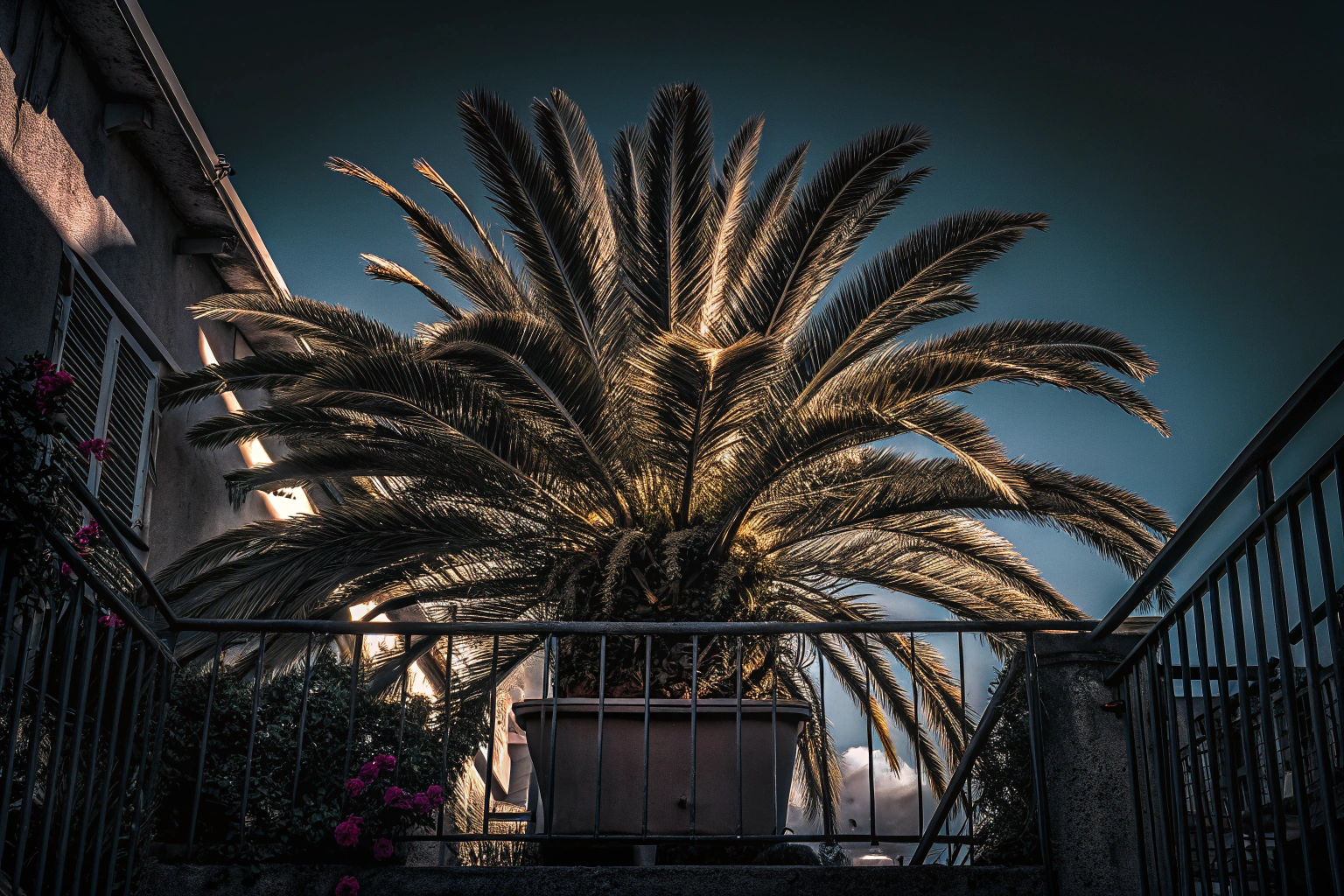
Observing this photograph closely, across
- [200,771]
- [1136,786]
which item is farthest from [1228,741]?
[200,771]

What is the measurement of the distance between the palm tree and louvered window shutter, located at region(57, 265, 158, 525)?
33cm

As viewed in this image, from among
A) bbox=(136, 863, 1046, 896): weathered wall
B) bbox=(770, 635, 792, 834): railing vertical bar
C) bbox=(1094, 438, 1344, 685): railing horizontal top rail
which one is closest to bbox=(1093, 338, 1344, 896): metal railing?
bbox=(1094, 438, 1344, 685): railing horizontal top rail

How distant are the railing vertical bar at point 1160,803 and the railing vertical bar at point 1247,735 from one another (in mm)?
717

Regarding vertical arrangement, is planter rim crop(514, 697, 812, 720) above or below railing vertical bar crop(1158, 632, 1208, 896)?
above

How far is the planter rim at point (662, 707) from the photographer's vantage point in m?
6.91

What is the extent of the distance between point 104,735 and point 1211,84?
19.0m

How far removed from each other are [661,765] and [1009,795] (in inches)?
80.4

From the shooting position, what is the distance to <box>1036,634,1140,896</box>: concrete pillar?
5.13 meters

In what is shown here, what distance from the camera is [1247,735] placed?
3.25 m

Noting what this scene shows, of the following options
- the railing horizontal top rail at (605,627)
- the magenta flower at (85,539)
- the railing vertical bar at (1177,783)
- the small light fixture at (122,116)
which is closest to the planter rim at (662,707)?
the railing horizontal top rail at (605,627)

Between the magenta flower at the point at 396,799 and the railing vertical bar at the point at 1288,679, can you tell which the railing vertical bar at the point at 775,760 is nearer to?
the magenta flower at the point at 396,799

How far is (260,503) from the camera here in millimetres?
12523

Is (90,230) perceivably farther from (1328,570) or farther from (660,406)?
(1328,570)

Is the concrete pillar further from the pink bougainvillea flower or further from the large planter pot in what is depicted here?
the pink bougainvillea flower
